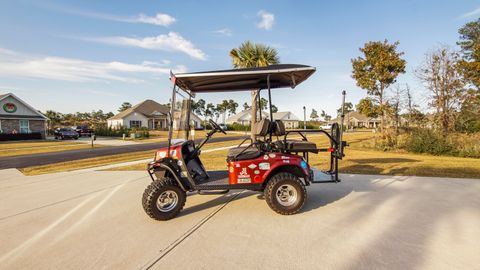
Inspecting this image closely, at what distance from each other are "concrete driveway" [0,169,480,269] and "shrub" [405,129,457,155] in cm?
708

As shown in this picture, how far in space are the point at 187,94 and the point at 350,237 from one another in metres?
3.56


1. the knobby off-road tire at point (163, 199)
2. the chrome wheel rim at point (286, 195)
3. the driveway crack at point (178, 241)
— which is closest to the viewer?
the driveway crack at point (178, 241)

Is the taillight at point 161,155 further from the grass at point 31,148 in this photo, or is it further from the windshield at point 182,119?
the grass at point 31,148

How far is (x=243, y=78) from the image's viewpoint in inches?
173

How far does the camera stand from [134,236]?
3.15 m

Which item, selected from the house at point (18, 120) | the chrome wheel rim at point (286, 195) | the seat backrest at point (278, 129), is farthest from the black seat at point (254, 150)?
the house at point (18, 120)

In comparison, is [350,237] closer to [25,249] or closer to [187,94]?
[187,94]

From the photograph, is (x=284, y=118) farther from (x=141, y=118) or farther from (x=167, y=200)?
(x=167, y=200)

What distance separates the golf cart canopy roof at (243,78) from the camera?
13.0 feet

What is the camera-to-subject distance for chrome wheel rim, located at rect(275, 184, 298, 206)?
A: 152 inches

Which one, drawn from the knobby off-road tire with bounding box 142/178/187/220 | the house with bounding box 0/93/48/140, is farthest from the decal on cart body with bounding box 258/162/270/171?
the house with bounding box 0/93/48/140

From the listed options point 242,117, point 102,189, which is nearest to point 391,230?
point 102,189

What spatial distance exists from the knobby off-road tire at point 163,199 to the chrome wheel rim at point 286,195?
5.03ft

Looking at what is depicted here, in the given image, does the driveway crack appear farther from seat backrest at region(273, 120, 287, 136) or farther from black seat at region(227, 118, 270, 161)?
seat backrest at region(273, 120, 287, 136)
